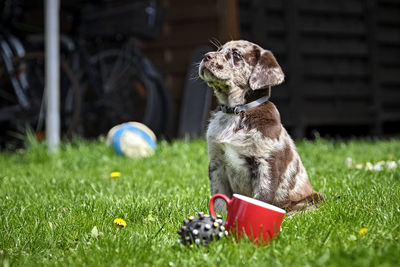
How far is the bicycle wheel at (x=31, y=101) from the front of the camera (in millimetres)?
5562

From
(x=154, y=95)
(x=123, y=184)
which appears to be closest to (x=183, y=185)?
(x=123, y=184)

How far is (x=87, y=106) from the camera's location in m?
6.06

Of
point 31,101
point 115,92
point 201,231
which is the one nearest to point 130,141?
point 115,92

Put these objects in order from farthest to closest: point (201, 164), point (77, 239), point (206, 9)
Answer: point (206, 9)
point (201, 164)
point (77, 239)

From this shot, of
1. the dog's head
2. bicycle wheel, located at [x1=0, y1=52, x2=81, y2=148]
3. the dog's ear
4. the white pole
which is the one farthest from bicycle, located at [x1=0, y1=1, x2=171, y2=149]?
the dog's ear

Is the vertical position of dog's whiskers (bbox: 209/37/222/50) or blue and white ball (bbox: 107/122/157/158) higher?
dog's whiskers (bbox: 209/37/222/50)

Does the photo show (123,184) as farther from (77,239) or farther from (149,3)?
(149,3)

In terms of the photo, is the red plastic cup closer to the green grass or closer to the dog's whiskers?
the green grass

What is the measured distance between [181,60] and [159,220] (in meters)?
4.40

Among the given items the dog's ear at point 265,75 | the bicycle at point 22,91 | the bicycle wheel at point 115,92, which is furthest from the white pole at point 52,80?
the dog's ear at point 265,75

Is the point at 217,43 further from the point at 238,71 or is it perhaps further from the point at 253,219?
the point at 253,219

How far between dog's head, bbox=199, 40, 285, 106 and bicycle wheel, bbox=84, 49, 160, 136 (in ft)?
11.3

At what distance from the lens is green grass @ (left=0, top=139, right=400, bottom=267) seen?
1.94 meters

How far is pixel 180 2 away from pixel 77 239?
16.3ft
